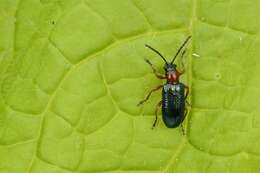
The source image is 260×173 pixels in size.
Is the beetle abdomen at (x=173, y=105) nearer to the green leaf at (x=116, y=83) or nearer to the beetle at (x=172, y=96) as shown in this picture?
the beetle at (x=172, y=96)

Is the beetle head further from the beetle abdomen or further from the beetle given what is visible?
the beetle abdomen

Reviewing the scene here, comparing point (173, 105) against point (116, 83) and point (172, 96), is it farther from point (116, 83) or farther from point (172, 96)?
point (116, 83)

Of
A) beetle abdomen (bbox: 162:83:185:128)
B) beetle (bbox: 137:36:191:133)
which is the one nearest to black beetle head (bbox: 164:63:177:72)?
beetle (bbox: 137:36:191:133)

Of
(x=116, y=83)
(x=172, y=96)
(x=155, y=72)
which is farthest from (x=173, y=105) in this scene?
(x=116, y=83)

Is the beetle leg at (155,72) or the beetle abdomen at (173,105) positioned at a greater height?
the beetle leg at (155,72)

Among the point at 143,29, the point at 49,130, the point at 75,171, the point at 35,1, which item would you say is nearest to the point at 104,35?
the point at 143,29

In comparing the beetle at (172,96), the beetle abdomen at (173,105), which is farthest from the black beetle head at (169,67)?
the beetle abdomen at (173,105)

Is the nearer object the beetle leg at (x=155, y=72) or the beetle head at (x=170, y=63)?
the beetle head at (x=170, y=63)

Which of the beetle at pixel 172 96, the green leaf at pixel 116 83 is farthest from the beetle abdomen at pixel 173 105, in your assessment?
the green leaf at pixel 116 83
